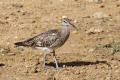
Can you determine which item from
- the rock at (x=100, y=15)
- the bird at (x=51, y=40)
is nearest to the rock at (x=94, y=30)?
the rock at (x=100, y=15)

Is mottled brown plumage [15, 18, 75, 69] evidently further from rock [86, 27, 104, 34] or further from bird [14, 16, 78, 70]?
rock [86, 27, 104, 34]

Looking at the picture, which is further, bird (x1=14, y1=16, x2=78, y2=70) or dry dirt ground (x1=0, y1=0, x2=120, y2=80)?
bird (x1=14, y1=16, x2=78, y2=70)

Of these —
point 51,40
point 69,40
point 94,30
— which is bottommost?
point 69,40

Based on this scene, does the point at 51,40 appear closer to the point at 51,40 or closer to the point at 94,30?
the point at 51,40

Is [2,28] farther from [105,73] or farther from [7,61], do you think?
[105,73]

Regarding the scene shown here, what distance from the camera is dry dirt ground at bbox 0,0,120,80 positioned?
1120 cm

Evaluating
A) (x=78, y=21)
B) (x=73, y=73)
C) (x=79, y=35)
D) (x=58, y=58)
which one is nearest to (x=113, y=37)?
(x=79, y=35)

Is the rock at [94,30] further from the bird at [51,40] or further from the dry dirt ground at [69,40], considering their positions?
the bird at [51,40]

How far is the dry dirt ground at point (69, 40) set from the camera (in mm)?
11203

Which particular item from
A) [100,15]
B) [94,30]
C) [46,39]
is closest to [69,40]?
[94,30]

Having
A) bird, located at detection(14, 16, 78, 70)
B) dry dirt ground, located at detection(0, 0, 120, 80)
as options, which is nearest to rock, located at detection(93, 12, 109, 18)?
dry dirt ground, located at detection(0, 0, 120, 80)

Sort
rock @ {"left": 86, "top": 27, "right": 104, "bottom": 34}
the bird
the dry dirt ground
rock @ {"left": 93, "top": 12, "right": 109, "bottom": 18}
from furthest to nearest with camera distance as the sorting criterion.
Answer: rock @ {"left": 93, "top": 12, "right": 109, "bottom": 18}
rock @ {"left": 86, "top": 27, "right": 104, "bottom": 34}
the bird
the dry dirt ground

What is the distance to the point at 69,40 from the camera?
15.0 meters

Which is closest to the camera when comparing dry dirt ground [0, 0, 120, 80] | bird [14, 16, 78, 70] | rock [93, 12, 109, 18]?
dry dirt ground [0, 0, 120, 80]
